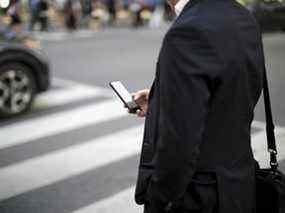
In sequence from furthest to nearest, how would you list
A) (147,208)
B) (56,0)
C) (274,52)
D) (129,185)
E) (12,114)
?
(56,0)
(274,52)
(12,114)
(129,185)
(147,208)

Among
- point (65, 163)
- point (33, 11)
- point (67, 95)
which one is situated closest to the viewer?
point (65, 163)

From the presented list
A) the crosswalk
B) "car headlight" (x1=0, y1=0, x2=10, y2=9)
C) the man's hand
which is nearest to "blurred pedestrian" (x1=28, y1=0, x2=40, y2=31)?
"car headlight" (x1=0, y1=0, x2=10, y2=9)

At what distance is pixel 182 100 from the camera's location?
77.7 inches

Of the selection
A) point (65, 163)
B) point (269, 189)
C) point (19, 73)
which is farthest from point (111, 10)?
point (269, 189)

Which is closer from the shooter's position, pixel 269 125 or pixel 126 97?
pixel 269 125

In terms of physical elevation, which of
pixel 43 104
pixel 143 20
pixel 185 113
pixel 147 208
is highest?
pixel 185 113

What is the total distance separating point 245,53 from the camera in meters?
2.08

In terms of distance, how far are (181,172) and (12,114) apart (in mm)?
5644

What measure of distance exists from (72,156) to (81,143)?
49 centimetres

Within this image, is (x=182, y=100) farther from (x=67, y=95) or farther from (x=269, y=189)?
(x=67, y=95)

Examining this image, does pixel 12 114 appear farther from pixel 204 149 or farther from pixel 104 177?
pixel 204 149

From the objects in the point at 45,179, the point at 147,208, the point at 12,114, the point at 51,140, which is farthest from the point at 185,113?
the point at 12,114

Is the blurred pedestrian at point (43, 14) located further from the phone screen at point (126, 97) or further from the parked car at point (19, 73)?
the phone screen at point (126, 97)

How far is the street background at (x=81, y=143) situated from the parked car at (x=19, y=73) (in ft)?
0.68
